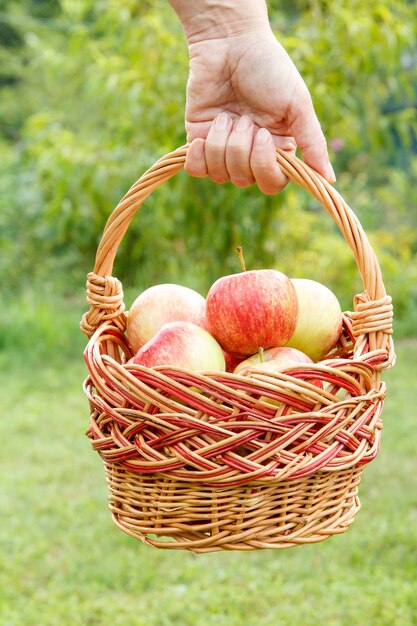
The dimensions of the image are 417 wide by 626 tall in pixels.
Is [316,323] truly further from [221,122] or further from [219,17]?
[219,17]

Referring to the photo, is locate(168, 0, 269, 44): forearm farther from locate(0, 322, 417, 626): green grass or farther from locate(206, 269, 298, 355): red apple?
locate(0, 322, 417, 626): green grass

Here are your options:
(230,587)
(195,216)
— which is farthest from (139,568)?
(195,216)

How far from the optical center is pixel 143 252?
6.02 m

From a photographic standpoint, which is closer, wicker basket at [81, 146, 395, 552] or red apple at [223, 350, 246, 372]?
wicker basket at [81, 146, 395, 552]

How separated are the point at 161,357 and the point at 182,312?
0.22 m

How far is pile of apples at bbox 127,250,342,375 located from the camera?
4.36 feet

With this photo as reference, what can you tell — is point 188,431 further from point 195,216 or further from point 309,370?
point 195,216

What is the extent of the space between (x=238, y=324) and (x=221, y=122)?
36 centimetres

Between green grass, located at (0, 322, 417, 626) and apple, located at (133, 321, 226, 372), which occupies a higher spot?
apple, located at (133, 321, 226, 372)

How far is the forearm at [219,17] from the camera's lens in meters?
1.43

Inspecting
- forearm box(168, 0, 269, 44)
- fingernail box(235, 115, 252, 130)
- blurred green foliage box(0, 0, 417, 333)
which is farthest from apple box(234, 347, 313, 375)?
blurred green foliage box(0, 0, 417, 333)

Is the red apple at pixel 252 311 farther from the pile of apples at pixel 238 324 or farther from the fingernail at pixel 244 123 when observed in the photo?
the fingernail at pixel 244 123

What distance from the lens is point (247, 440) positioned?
116cm

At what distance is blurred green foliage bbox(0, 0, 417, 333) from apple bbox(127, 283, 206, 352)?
2.69 m
